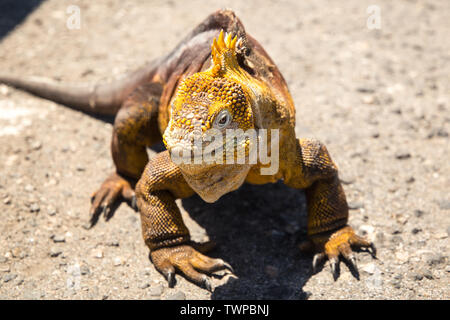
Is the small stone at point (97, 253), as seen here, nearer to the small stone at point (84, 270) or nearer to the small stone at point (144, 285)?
the small stone at point (84, 270)

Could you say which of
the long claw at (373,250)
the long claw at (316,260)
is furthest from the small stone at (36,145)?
the long claw at (373,250)

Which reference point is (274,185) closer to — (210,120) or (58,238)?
(58,238)

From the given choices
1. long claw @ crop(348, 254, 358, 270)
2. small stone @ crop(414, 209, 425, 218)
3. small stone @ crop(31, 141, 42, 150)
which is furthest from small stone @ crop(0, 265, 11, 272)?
small stone @ crop(414, 209, 425, 218)

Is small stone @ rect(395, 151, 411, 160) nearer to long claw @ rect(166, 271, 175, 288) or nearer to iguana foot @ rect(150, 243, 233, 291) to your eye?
iguana foot @ rect(150, 243, 233, 291)

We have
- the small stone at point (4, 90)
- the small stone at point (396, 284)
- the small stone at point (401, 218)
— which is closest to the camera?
the small stone at point (396, 284)

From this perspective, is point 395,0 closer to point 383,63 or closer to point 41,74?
point 383,63

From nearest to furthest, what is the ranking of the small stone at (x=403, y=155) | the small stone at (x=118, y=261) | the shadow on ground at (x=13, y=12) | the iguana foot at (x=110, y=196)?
1. the small stone at (x=118, y=261)
2. the iguana foot at (x=110, y=196)
3. the small stone at (x=403, y=155)
4. the shadow on ground at (x=13, y=12)

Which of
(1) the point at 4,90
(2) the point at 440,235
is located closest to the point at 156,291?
(2) the point at 440,235
